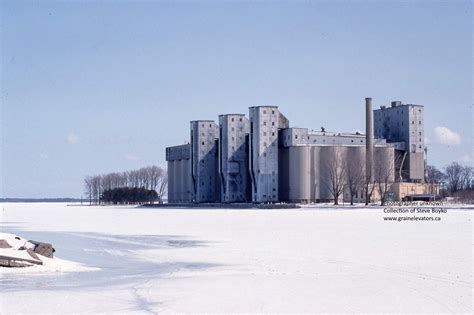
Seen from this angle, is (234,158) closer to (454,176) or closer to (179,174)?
(179,174)

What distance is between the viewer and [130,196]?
169125mm

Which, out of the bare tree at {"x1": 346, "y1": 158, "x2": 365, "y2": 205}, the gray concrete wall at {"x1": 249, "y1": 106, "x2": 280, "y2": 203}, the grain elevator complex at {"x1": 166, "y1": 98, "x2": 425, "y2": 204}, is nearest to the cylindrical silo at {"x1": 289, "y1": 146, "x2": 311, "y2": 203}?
the grain elevator complex at {"x1": 166, "y1": 98, "x2": 425, "y2": 204}

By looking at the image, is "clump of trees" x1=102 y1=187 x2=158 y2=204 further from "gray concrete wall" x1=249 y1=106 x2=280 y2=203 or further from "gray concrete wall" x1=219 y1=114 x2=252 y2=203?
"gray concrete wall" x1=249 y1=106 x2=280 y2=203

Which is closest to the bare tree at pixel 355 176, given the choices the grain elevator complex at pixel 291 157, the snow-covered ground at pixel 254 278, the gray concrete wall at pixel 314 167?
the grain elevator complex at pixel 291 157

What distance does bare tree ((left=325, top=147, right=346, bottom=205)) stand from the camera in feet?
397

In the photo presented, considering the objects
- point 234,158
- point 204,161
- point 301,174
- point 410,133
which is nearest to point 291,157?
point 301,174

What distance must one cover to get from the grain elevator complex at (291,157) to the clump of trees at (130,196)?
28.4 m

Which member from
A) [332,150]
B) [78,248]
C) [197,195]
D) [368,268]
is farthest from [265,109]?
[368,268]

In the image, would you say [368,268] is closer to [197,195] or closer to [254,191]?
[254,191]

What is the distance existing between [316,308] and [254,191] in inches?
4368

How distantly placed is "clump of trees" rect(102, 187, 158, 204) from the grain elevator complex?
28.4 m

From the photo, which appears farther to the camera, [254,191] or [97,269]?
[254,191]

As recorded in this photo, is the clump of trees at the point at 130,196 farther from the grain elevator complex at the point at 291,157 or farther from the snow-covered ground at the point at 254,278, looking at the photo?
the snow-covered ground at the point at 254,278

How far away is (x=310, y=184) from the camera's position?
5000 inches
